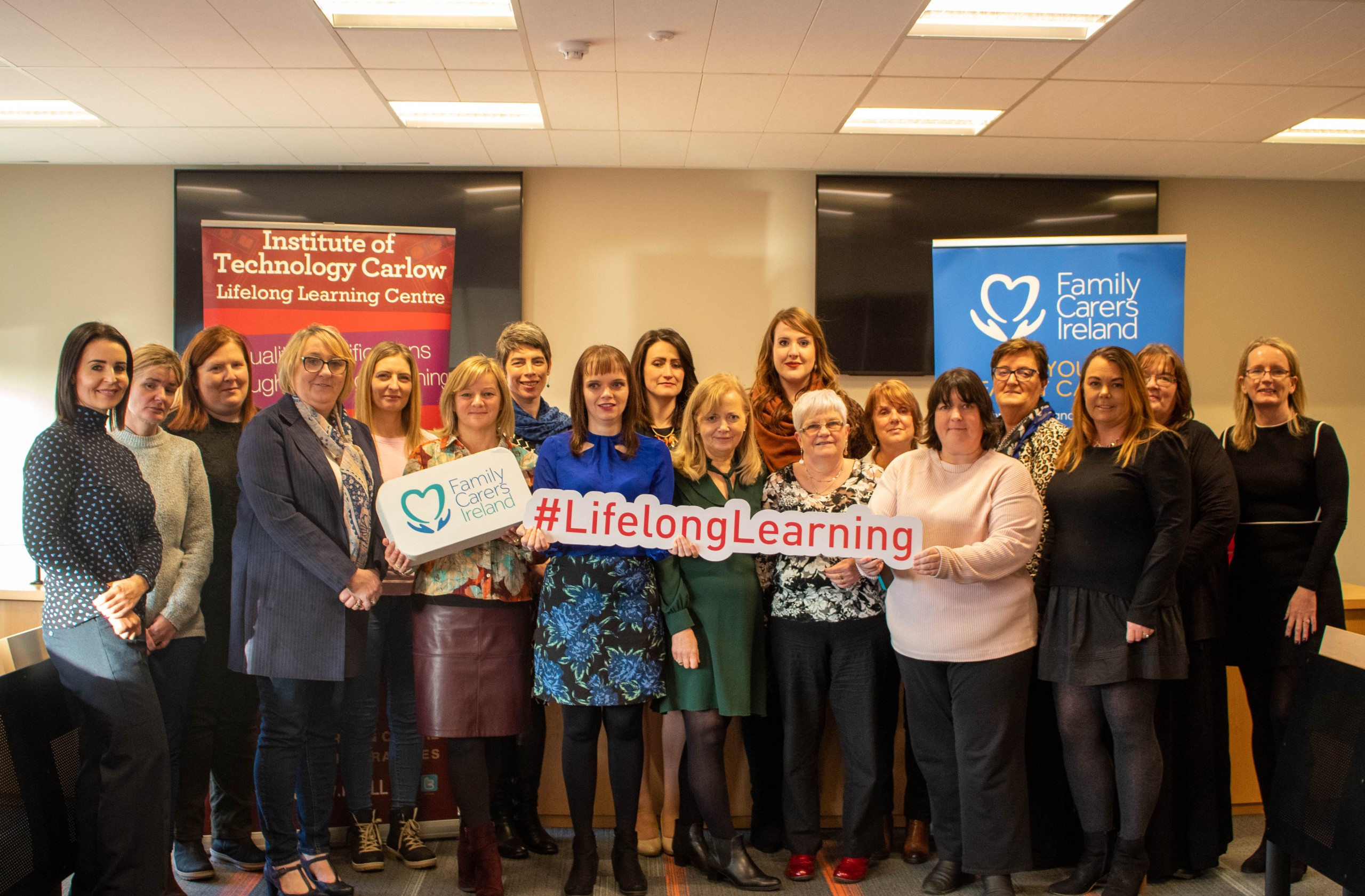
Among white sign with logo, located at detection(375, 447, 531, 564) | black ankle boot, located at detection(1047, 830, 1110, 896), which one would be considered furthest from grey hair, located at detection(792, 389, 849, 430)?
black ankle boot, located at detection(1047, 830, 1110, 896)

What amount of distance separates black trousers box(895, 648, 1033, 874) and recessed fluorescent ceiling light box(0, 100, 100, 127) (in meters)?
4.96

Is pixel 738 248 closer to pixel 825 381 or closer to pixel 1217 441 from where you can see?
pixel 825 381

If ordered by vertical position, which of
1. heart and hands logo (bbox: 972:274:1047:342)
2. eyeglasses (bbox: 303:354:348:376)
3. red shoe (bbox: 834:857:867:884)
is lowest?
red shoe (bbox: 834:857:867:884)

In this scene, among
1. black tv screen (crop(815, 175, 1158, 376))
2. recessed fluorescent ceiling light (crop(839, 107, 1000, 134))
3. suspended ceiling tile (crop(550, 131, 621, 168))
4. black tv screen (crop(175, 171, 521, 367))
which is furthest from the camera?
black tv screen (crop(815, 175, 1158, 376))

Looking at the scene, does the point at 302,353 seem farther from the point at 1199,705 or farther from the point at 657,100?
the point at 1199,705

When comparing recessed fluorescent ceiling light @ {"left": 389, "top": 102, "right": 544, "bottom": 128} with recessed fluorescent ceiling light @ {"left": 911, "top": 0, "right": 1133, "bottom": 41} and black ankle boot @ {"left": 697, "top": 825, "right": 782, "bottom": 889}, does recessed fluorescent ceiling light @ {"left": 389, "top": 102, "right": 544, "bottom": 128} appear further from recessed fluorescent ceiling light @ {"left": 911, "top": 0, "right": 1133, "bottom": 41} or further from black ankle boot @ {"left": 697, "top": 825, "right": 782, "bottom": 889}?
black ankle boot @ {"left": 697, "top": 825, "right": 782, "bottom": 889}

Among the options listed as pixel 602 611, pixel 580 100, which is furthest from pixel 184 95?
pixel 602 611

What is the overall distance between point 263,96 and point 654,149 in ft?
6.78

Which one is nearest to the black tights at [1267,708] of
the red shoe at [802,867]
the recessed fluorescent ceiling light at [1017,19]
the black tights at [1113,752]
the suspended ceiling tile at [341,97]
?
the black tights at [1113,752]

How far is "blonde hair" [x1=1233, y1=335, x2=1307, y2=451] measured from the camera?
2.82m

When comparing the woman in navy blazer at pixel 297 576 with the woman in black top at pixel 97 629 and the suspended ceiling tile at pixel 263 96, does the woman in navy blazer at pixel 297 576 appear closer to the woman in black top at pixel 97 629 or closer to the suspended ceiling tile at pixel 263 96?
the woman in black top at pixel 97 629

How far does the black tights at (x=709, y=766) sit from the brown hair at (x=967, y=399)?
106 centimetres

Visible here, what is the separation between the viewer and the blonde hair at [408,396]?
2.87 metres

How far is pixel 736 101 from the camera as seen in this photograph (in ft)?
14.2
